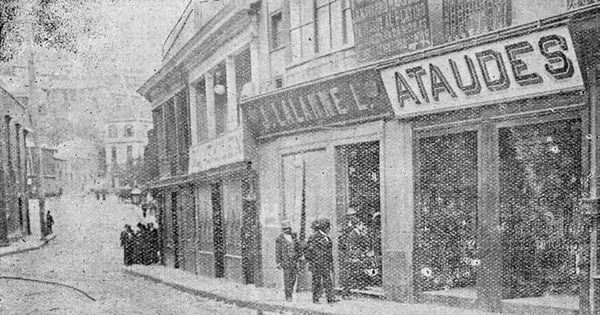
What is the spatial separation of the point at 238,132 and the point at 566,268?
8045 mm

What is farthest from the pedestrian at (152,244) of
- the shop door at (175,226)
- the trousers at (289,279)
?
the trousers at (289,279)

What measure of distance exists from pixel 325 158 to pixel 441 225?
3.00 m

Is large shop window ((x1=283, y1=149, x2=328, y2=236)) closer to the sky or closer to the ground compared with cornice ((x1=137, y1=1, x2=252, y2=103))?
closer to the ground

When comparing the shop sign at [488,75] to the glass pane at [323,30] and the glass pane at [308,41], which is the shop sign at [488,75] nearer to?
the glass pane at [323,30]

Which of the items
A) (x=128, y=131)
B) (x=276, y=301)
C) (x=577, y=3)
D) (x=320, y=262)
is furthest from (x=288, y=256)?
(x=128, y=131)

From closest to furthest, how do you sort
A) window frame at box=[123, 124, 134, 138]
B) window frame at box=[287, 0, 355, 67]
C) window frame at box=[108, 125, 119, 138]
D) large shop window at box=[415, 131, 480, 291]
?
large shop window at box=[415, 131, 480, 291]
window frame at box=[287, 0, 355, 67]
window frame at box=[123, 124, 134, 138]
window frame at box=[108, 125, 119, 138]

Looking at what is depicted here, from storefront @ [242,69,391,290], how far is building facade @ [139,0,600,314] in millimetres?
32

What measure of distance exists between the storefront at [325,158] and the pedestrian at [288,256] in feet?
2.91

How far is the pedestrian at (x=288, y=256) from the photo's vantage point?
11.9 metres

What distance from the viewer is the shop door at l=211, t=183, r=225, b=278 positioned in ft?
59.0

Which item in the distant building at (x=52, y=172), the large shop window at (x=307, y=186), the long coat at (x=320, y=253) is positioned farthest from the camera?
the distant building at (x=52, y=172)

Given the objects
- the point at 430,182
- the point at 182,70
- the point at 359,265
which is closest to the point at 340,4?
the point at 430,182

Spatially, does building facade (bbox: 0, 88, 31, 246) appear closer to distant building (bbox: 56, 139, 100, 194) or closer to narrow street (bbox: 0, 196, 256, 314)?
narrow street (bbox: 0, 196, 256, 314)

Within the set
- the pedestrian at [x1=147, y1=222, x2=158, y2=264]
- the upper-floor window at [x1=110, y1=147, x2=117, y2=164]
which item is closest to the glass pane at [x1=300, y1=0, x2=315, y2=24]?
the pedestrian at [x1=147, y1=222, x2=158, y2=264]
